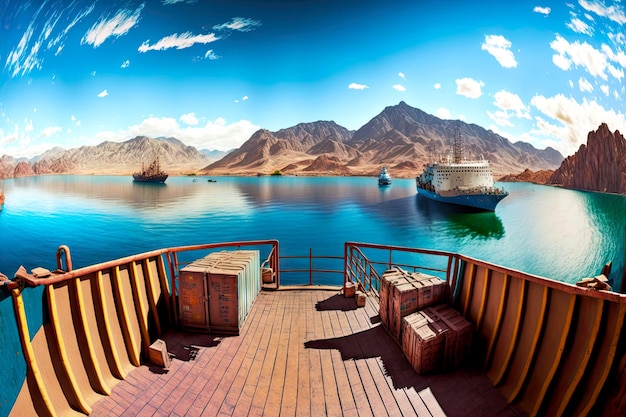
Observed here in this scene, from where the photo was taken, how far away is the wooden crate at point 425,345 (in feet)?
16.8

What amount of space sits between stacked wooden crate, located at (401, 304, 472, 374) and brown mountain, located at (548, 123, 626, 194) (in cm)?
16173

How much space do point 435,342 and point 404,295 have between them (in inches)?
42.5

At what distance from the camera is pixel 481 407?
449 centimetres

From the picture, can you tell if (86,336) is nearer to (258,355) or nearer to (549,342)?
(258,355)

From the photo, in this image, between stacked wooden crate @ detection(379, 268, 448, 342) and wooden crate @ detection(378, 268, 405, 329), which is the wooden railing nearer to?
stacked wooden crate @ detection(379, 268, 448, 342)

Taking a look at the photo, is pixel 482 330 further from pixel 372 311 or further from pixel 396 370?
pixel 372 311

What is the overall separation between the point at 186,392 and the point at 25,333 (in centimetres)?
249

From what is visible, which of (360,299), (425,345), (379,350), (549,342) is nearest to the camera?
(549,342)

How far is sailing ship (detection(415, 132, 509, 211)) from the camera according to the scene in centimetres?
5895

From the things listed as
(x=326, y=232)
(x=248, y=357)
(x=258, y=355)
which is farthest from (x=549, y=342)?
(x=326, y=232)

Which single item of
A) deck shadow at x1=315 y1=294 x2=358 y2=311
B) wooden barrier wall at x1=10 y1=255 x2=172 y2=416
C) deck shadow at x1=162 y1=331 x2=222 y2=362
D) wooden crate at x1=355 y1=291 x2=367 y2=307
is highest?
wooden barrier wall at x1=10 y1=255 x2=172 y2=416

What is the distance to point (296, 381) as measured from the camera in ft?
16.9

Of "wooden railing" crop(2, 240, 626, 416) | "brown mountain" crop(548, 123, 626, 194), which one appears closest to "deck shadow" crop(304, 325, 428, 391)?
"wooden railing" crop(2, 240, 626, 416)

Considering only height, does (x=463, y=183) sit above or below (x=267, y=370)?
above
